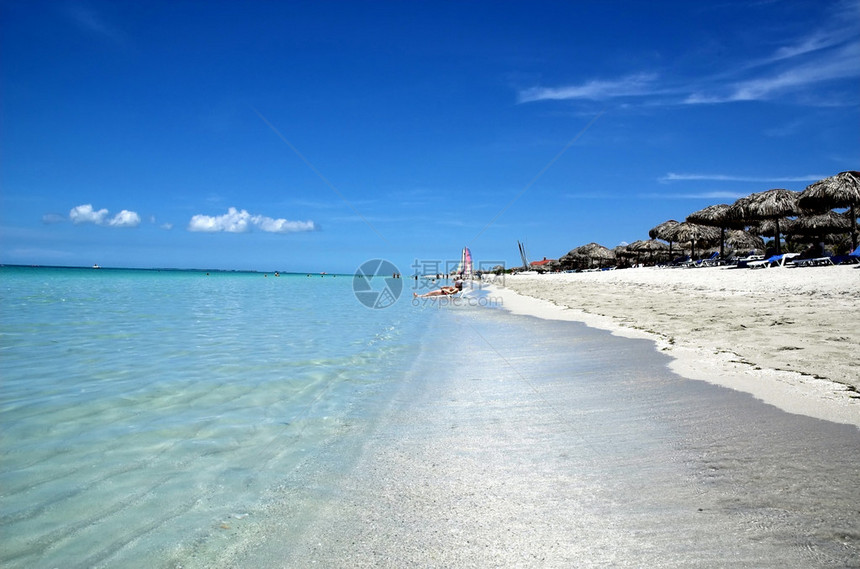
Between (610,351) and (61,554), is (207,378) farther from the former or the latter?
(610,351)

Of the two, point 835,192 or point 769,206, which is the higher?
point 769,206

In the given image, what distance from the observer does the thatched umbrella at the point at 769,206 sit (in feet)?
80.1

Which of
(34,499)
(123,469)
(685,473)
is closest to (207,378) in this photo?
(123,469)

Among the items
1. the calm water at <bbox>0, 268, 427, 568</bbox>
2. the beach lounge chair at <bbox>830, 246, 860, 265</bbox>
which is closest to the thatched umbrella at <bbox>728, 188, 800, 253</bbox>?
the beach lounge chair at <bbox>830, 246, 860, 265</bbox>

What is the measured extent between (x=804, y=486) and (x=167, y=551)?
10.5ft

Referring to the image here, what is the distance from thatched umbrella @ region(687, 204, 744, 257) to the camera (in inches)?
1115

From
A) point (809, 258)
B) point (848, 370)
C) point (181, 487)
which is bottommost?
point (181, 487)

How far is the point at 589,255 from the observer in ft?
193

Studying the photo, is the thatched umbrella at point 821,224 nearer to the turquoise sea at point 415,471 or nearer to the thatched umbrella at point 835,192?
the thatched umbrella at point 835,192

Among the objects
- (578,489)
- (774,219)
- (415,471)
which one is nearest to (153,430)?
(415,471)

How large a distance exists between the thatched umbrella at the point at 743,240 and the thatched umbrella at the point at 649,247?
874 centimetres

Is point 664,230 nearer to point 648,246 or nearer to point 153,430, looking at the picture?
point 648,246

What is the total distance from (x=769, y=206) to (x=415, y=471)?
97.2 ft

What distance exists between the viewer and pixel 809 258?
2066 centimetres
